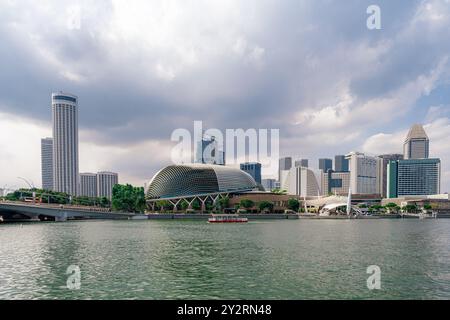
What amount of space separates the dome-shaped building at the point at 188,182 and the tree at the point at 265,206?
2517 cm

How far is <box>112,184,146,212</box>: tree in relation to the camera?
4414 inches

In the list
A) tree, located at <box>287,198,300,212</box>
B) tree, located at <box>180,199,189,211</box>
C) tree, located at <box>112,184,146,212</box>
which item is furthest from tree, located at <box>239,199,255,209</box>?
tree, located at <box>112,184,146,212</box>

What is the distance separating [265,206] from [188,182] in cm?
4115

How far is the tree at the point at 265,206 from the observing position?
132 meters

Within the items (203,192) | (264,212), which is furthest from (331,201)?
(203,192)

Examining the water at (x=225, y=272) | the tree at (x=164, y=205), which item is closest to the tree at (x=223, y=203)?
the tree at (x=164, y=205)

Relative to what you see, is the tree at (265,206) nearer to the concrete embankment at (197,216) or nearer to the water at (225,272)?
the concrete embankment at (197,216)

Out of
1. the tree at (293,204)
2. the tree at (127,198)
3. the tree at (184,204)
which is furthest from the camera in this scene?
the tree at (184,204)

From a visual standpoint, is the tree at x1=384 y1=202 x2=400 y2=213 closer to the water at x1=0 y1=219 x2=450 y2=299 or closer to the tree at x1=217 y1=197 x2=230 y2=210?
the tree at x1=217 y1=197 x2=230 y2=210

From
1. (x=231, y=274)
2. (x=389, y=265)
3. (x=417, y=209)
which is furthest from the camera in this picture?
(x=417, y=209)
